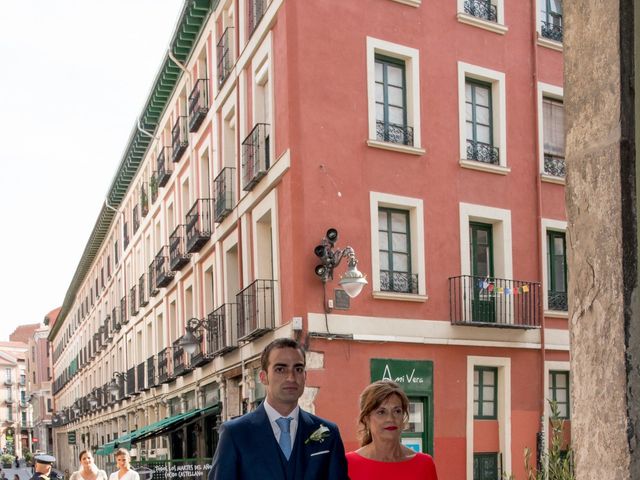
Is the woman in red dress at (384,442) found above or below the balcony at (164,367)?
above

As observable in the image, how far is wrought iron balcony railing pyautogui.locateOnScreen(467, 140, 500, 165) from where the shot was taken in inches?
723

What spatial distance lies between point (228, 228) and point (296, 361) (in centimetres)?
1689

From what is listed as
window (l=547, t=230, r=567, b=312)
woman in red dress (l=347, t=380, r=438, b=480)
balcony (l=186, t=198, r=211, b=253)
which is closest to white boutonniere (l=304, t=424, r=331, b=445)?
woman in red dress (l=347, t=380, r=438, b=480)

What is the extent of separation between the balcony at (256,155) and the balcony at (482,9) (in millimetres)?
4577

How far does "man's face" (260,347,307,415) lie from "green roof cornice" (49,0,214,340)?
64.0 feet

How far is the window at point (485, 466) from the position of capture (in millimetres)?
17734

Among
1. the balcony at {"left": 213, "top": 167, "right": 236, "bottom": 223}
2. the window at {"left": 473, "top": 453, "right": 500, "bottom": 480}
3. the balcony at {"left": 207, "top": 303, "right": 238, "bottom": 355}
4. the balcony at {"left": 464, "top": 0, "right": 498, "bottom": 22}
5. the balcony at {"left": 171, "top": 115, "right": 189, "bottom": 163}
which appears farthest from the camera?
the balcony at {"left": 171, "top": 115, "right": 189, "bottom": 163}

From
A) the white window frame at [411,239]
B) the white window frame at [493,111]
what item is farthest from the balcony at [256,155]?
the white window frame at [493,111]

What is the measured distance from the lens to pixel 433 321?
1727 cm

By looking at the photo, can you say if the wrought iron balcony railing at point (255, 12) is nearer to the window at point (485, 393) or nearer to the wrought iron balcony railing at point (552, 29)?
the wrought iron balcony railing at point (552, 29)

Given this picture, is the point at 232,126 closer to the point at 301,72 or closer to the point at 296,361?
the point at 301,72

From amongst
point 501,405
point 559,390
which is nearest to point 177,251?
point 501,405

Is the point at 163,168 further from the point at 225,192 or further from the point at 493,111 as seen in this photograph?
the point at 493,111

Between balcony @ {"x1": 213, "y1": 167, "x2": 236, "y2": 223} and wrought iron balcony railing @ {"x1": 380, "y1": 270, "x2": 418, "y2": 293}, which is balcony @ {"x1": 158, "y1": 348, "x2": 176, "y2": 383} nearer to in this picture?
balcony @ {"x1": 213, "y1": 167, "x2": 236, "y2": 223}
